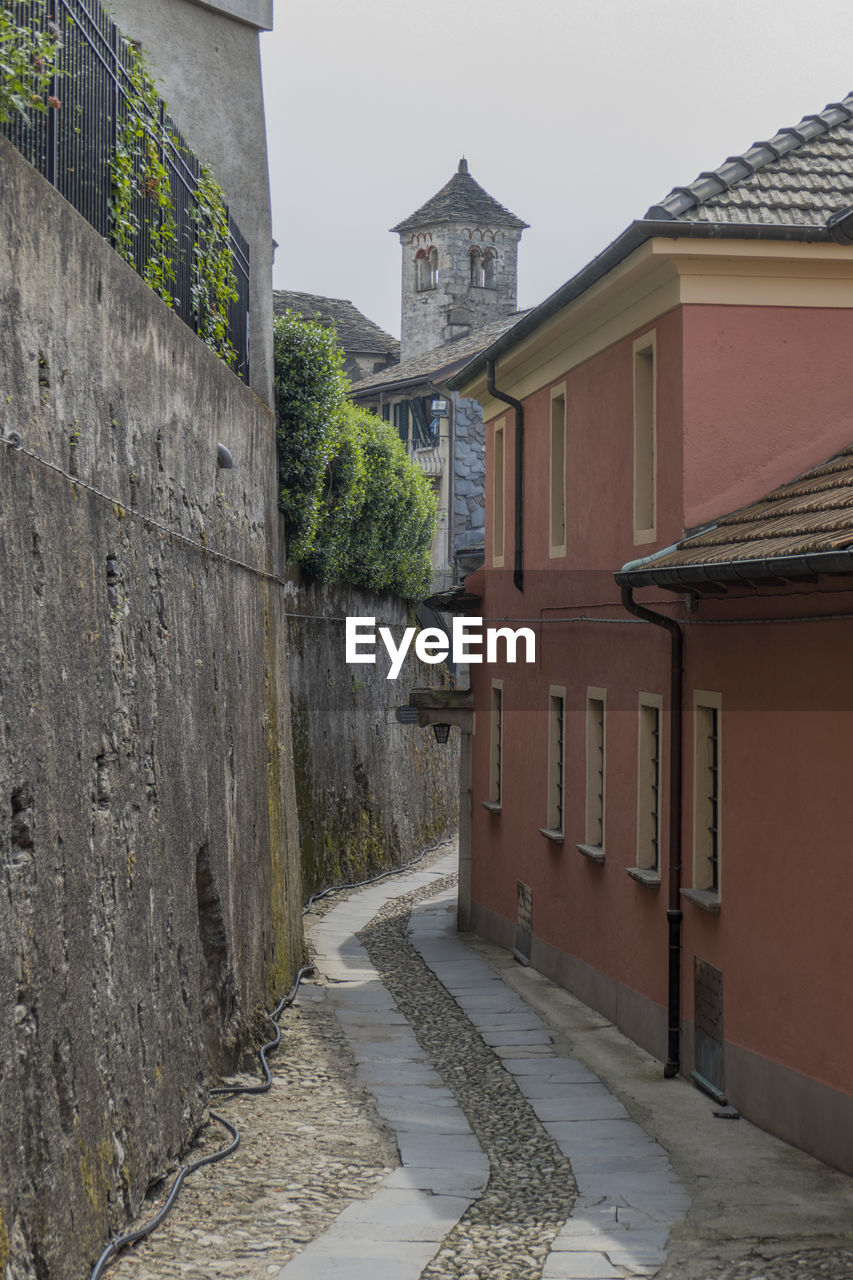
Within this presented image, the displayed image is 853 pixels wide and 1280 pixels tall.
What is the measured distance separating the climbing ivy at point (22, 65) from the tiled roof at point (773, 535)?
440 cm

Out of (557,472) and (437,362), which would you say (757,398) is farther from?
(437,362)

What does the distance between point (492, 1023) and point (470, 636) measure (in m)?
7.22

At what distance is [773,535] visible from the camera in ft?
29.7

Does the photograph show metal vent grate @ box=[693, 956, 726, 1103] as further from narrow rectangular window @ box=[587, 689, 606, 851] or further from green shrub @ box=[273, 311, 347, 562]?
green shrub @ box=[273, 311, 347, 562]

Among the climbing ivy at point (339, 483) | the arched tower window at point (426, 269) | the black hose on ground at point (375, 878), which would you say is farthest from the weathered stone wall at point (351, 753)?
the arched tower window at point (426, 269)

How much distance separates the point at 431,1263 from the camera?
6.70 metres

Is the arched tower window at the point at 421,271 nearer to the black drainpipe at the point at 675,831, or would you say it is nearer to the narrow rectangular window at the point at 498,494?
the narrow rectangular window at the point at 498,494

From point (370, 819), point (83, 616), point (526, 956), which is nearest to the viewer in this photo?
point (83, 616)

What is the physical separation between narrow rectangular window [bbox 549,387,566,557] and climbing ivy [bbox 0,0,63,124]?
9.59 meters

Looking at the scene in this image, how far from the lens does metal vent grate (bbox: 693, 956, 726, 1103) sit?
1038 cm

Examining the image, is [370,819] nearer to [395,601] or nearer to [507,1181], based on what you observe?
[395,601]

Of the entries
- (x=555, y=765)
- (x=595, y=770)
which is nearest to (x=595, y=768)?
(x=595, y=770)

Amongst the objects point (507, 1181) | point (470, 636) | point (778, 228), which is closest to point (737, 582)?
point (778, 228)

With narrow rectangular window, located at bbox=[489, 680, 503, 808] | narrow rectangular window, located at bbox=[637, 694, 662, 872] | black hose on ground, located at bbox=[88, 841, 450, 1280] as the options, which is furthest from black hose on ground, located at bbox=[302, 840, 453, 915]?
narrow rectangular window, located at bbox=[637, 694, 662, 872]
